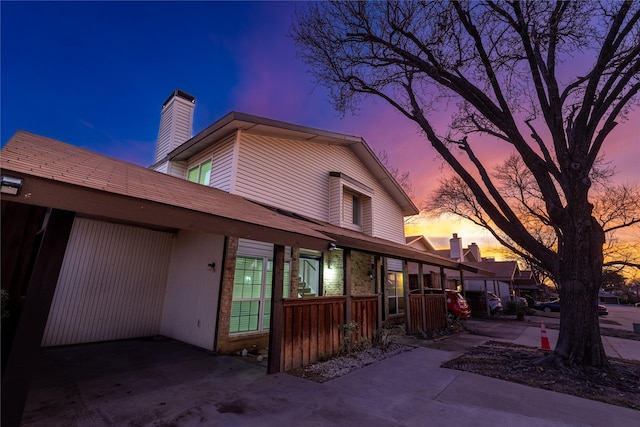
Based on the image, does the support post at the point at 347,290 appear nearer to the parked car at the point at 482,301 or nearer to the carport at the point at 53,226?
the carport at the point at 53,226

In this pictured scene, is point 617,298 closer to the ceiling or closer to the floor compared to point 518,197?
closer to the floor

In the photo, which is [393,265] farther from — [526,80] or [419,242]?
[526,80]

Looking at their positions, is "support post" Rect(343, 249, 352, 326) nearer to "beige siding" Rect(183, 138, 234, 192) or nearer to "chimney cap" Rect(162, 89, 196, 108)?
"beige siding" Rect(183, 138, 234, 192)

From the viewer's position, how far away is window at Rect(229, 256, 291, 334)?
7.19 meters

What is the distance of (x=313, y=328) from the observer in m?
6.08

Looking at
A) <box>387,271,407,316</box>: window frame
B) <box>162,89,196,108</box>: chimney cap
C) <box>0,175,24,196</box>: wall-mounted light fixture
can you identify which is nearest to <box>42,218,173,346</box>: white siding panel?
<box>0,175,24,196</box>: wall-mounted light fixture

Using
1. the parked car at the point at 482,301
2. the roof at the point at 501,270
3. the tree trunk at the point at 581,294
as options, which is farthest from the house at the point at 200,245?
the roof at the point at 501,270

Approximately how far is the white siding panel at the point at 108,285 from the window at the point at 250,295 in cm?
317

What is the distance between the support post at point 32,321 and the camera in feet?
8.52

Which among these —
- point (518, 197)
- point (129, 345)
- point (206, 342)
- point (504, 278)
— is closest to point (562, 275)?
point (206, 342)

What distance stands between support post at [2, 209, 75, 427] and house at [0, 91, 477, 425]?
0.01m

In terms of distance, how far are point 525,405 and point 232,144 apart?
8356 millimetres

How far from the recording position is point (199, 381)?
476 cm

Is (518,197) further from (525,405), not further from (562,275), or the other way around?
(525,405)
